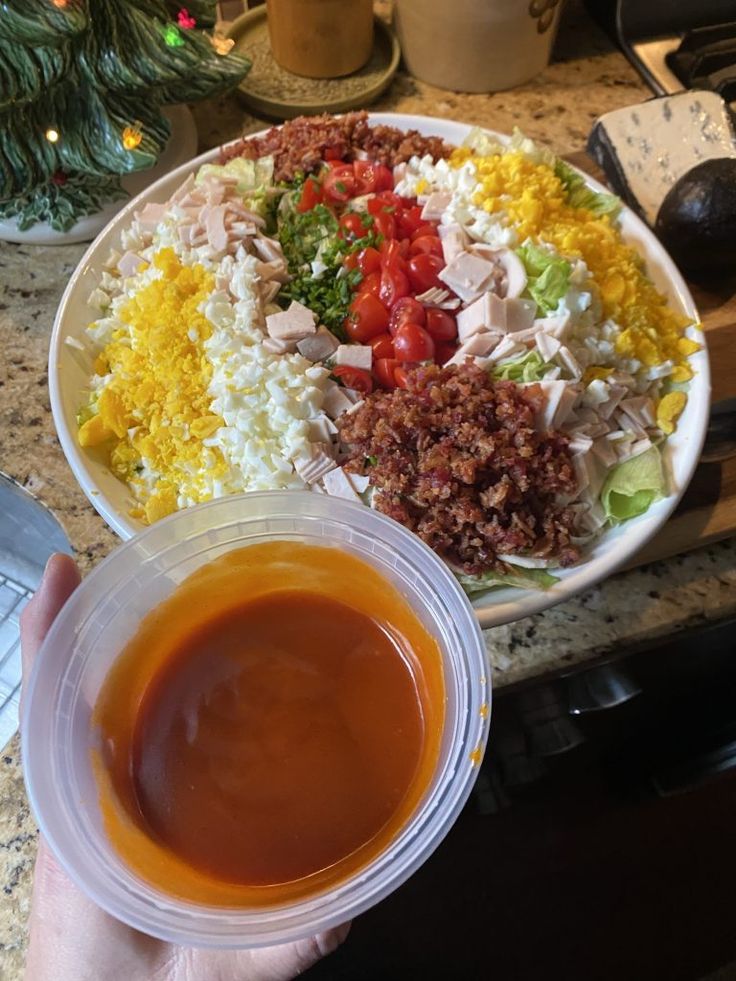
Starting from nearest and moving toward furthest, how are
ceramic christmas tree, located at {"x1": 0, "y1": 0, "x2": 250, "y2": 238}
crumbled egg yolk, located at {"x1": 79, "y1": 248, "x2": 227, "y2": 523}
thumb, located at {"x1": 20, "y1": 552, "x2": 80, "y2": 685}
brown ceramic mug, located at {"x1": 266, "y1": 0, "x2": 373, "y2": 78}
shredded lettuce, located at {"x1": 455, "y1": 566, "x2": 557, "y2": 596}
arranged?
thumb, located at {"x1": 20, "y1": 552, "x2": 80, "y2": 685} < shredded lettuce, located at {"x1": 455, "y1": 566, "x2": 557, "y2": 596} < crumbled egg yolk, located at {"x1": 79, "y1": 248, "x2": 227, "y2": 523} < ceramic christmas tree, located at {"x1": 0, "y1": 0, "x2": 250, "y2": 238} < brown ceramic mug, located at {"x1": 266, "y1": 0, "x2": 373, "y2": 78}

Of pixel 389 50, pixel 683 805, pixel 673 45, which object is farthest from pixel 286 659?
pixel 673 45

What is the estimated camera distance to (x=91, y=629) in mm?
736

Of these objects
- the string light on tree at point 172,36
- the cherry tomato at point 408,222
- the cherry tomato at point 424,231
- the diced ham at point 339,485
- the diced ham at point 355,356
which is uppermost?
the string light on tree at point 172,36

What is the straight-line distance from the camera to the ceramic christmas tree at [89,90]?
1188mm

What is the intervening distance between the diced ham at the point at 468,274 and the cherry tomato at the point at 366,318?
0.34 feet

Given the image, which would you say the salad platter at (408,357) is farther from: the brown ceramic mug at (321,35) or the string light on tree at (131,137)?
the brown ceramic mug at (321,35)

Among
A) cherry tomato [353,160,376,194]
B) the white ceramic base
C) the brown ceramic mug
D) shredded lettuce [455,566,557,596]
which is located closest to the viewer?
shredded lettuce [455,566,557,596]

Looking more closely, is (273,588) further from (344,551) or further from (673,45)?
(673,45)

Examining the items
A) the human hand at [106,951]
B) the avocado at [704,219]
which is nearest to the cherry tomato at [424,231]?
the avocado at [704,219]

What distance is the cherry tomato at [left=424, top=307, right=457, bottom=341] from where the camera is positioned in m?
1.15

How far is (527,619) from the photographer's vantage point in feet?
3.58

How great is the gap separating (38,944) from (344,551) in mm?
491

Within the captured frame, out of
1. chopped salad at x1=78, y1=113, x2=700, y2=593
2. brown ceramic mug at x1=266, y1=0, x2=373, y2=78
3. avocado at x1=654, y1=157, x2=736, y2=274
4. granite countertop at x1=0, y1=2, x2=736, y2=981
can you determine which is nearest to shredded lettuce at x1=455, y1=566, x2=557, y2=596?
chopped salad at x1=78, y1=113, x2=700, y2=593

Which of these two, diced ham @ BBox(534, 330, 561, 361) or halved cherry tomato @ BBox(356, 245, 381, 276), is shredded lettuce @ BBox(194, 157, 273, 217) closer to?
halved cherry tomato @ BBox(356, 245, 381, 276)
